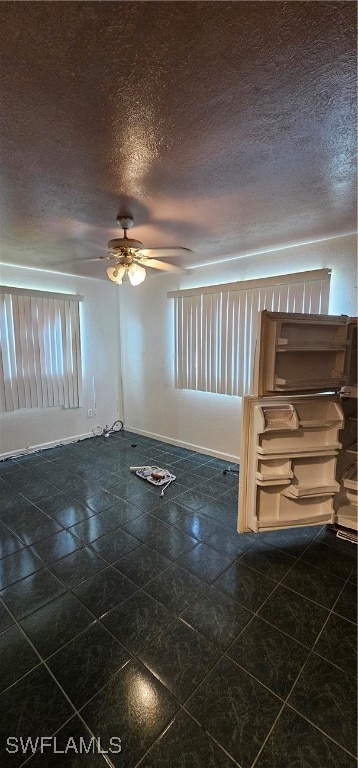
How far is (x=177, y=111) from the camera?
124 centimetres

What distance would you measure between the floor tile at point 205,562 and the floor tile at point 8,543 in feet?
3.78

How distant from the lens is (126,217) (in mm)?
2234

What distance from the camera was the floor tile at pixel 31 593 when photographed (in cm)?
171

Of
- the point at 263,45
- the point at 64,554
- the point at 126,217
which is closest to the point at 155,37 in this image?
the point at 263,45

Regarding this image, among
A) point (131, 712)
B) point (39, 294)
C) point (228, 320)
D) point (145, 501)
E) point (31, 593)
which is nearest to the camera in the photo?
point (131, 712)

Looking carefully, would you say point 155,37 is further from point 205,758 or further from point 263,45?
point 205,758

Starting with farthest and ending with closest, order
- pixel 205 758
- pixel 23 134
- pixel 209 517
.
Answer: pixel 209 517 → pixel 23 134 → pixel 205 758

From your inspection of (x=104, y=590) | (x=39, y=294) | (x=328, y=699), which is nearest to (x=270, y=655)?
(x=328, y=699)

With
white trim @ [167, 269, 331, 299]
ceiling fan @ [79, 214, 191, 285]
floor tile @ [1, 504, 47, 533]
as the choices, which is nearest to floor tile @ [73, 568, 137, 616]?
floor tile @ [1, 504, 47, 533]

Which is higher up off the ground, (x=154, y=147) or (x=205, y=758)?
(x=154, y=147)

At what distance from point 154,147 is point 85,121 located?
1.09 feet

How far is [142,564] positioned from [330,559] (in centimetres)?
128

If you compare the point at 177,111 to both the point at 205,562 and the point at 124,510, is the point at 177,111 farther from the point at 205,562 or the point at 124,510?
the point at 124,510

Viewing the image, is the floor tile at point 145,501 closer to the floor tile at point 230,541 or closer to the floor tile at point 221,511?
the floor tile at point 221,511
